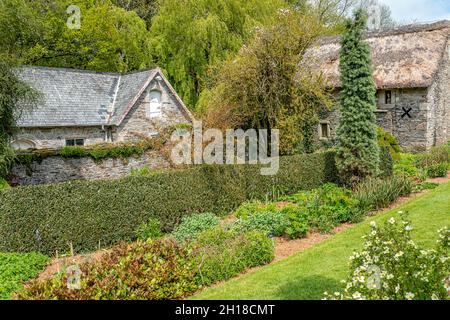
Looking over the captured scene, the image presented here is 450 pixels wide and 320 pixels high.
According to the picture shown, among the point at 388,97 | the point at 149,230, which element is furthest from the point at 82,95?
the point at 388,97

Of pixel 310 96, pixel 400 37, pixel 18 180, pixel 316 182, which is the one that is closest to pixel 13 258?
pixel 18 180

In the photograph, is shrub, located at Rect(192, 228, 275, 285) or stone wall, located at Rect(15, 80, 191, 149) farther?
stone wall, located at Rect(15, 80, 191, 149)

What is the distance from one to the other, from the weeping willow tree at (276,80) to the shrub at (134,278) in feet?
34.5

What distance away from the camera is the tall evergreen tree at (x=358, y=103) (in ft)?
49.6

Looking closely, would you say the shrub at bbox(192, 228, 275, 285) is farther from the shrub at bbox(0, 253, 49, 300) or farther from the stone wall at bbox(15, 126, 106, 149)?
the stone wall at bbox(15, 126, 106, 149)

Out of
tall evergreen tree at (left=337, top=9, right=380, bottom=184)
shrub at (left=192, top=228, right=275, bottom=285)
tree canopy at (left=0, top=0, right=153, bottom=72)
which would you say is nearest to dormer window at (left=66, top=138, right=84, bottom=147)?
tree canopy at (left=0, top=0, right=153, bottom=72)

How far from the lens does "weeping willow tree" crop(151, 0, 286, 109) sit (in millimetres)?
24844

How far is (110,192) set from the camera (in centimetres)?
1087

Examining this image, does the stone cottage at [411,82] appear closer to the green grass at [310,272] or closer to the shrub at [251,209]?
the shrub at [251,209]

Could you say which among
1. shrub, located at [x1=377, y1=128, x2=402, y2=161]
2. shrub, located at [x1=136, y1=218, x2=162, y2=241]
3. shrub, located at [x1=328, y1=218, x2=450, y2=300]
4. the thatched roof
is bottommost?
shrub, located at [x1=136, y1=218, x2=162, y2=241]

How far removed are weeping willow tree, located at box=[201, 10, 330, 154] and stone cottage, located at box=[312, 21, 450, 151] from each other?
3622 millimetres

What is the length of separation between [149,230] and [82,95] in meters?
14.0

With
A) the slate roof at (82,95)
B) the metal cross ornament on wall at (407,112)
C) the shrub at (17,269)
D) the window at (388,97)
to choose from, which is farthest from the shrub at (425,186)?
the slate roof at (82,95)

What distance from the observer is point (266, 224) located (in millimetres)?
11023
